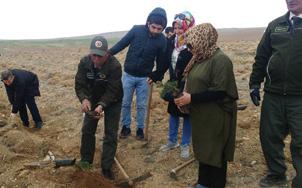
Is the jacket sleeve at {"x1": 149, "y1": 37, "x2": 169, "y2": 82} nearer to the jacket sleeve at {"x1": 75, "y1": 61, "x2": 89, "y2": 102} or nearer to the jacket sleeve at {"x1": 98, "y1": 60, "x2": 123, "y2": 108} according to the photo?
the jacket sleeve at {"x1": 98, "y1": 60, "x2": 123, "y2": 108}

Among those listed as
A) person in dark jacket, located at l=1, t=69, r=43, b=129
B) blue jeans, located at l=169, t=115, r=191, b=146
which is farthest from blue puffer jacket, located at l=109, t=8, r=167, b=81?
person in dark jacket, located at l=1, t=69, r=43, b=129

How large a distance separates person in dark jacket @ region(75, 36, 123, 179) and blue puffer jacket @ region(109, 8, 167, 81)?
2.91 feet

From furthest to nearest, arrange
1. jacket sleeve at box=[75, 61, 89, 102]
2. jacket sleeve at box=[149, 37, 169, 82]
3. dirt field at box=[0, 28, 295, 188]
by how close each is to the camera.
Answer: jacket sleeve at box=[149, 37, 169, 82] → dirt field at box=[0, 28, 295, 188] → jacket sleeve at box=[75, 61, 89, 102]

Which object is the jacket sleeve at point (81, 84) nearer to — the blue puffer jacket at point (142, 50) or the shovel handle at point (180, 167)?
the blue puffer jacket at point (142, 50)

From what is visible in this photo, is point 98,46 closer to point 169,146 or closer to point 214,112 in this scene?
point 214,112

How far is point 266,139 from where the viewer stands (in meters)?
4.83

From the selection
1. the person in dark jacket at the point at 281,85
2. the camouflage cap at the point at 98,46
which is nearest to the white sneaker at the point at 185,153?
the person in dark jacket at the point at 281,85

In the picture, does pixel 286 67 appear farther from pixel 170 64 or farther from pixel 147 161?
pixel 147 161

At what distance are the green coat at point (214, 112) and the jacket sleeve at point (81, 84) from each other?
1.64m

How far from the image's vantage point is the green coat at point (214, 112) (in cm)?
402

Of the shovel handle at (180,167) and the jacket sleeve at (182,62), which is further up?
the jacket sleeve at (182,62)

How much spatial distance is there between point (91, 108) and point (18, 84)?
9.72 ft

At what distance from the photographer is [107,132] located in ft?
18.1

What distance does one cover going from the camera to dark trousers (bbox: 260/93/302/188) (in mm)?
4438
